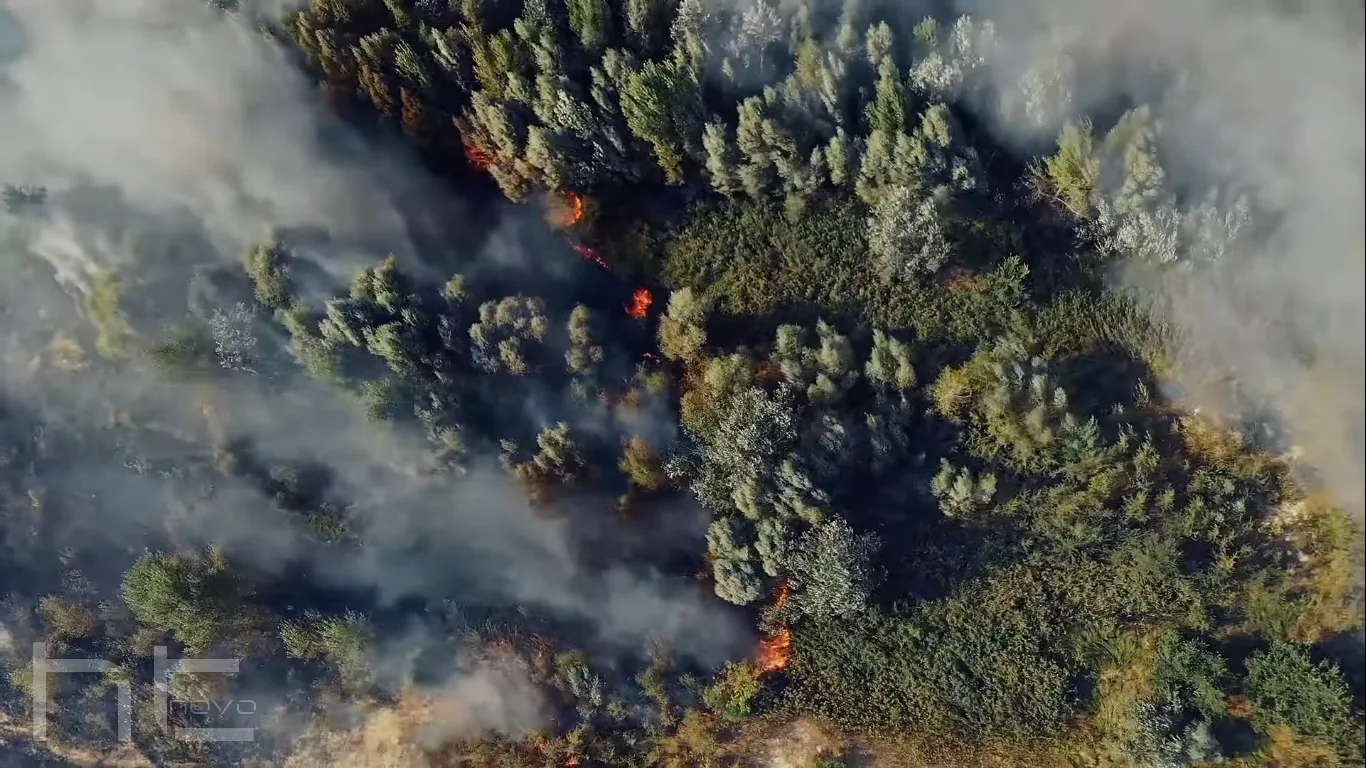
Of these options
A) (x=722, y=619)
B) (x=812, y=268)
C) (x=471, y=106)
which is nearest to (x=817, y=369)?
(x=812, y=268)

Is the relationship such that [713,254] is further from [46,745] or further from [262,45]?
[46,745]

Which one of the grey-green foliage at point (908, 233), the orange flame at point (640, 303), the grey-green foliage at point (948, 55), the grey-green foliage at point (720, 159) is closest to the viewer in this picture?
the grey-green foliage at point (948, 55)

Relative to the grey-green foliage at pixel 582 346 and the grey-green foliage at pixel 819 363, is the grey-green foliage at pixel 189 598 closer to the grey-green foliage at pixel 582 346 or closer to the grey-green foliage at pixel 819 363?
the grey-green foliage at pixel 582 346

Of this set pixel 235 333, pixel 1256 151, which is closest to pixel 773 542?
pixel 1256 151

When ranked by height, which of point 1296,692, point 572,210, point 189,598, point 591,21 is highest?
point 591,21

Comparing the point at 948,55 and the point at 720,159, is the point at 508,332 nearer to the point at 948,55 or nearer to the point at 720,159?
the point at 720,159

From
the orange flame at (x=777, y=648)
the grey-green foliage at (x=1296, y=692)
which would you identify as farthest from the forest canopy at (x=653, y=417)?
the orange flame at (x=777, y=648)
